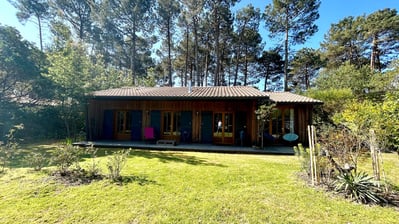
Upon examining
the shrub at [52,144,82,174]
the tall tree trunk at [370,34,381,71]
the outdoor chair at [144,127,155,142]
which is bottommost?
the shrub at [52,144,82,174]

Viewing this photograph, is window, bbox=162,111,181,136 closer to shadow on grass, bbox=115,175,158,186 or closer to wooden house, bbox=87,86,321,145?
wooden house, bbox=87,86,321,145

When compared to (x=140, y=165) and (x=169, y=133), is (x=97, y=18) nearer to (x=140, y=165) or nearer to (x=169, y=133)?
(x=169, y=133)

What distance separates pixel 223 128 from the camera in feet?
34.8

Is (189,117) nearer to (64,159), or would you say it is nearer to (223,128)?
(223,128)

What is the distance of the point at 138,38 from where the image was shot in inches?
800

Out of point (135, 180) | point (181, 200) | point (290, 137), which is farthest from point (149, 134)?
point (290, 137)

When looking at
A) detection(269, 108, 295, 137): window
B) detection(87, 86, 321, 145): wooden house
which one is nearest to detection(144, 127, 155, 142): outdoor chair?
detection(87, 86, 321, 145): wooden house

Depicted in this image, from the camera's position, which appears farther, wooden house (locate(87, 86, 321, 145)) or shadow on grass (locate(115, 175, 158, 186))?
wooden house (locate(87, 86, 321, 145))

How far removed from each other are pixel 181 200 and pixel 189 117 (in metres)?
7.36

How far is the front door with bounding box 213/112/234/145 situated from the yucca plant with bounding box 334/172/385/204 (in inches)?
253

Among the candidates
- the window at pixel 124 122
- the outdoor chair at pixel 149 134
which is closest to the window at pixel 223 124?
the outdoor chair at pixel 149 134

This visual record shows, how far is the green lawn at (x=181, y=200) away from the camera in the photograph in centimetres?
305

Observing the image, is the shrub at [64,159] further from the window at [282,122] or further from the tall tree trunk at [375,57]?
the tall tree trunk at [375,57]

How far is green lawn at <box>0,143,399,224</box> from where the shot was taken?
305cm
